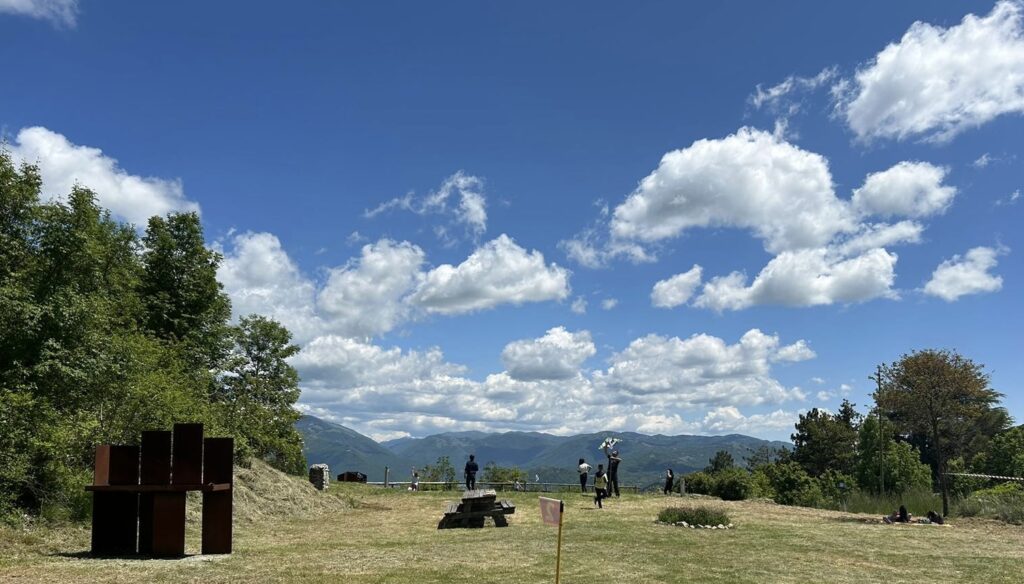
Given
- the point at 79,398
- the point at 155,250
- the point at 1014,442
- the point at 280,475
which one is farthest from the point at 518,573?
the point at 1014,442

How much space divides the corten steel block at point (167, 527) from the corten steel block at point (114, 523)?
612mm

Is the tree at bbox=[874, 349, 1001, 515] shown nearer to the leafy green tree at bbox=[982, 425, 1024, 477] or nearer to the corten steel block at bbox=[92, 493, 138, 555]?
the corten steel block at bbox=[92, 493, 138, 555]

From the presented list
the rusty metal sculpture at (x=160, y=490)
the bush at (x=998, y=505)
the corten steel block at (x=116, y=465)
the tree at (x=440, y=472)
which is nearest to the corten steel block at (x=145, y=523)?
the rusty metal sculpture at (x=160, y=490)

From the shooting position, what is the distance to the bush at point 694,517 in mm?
19188

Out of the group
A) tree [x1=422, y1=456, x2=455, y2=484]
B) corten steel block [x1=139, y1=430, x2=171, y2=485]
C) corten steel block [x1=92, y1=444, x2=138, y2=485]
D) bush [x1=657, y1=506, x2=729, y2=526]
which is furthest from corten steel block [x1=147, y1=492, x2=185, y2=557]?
tree [x1=422, y1=456, x2=455, y2=484]

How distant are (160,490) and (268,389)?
2966 cm

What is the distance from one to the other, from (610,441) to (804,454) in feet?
191

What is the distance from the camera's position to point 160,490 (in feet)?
38.9

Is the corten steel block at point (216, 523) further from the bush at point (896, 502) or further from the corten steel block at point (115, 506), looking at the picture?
the bush at point (896, 502)

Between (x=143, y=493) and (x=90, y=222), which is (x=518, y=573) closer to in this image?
(x=143, y=493)

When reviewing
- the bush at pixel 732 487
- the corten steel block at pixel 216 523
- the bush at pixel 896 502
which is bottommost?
the bush at pixel 732 487

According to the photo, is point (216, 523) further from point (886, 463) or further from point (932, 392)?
point (886, 463)

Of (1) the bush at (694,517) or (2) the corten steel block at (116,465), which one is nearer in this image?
(2) the corten steel block at (116,465)

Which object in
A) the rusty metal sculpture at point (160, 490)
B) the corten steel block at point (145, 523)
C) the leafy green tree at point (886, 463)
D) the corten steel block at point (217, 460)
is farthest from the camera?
the leafy green tree at point (886, 463)
